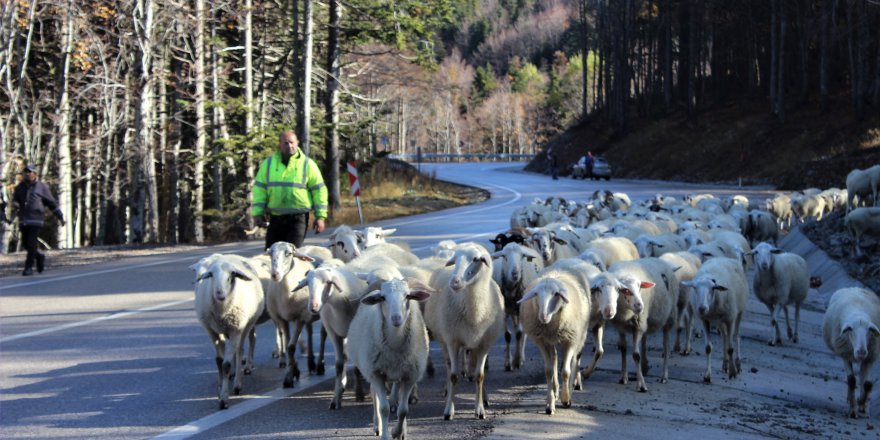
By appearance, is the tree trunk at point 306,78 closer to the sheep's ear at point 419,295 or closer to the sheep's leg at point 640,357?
the sheep's leg at point 640,357

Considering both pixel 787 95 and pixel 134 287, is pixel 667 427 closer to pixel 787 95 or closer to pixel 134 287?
pixel 134 287

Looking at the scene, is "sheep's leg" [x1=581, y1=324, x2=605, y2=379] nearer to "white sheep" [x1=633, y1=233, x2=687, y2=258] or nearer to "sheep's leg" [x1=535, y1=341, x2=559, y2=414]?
"sheep's leg" [x1=535, y1=341, x2=559, y2=414]

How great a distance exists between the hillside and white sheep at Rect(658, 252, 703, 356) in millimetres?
24957

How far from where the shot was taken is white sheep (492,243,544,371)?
9.59 metres

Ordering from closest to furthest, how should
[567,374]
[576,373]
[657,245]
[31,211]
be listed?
1. [567,374]
2. [576,373]
3. [657,245]
4. [31,211]

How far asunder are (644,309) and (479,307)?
226 cm

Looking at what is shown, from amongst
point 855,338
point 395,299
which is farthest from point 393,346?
point 855,338

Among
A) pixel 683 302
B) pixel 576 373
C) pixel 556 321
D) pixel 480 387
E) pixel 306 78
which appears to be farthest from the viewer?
pixel 306 78

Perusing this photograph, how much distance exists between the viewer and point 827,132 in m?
43.6

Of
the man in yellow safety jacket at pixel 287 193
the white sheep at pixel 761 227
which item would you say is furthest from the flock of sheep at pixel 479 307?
the white sheep at pixel 761 227

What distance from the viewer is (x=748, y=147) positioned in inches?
1908

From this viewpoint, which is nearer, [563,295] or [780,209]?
[563,295]

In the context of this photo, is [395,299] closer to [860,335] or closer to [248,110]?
[860,335]

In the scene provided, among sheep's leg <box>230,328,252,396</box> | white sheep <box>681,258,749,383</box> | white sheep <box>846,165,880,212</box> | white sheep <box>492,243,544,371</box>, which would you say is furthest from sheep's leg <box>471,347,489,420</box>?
white sheep <box>846,165,880,212</box>
